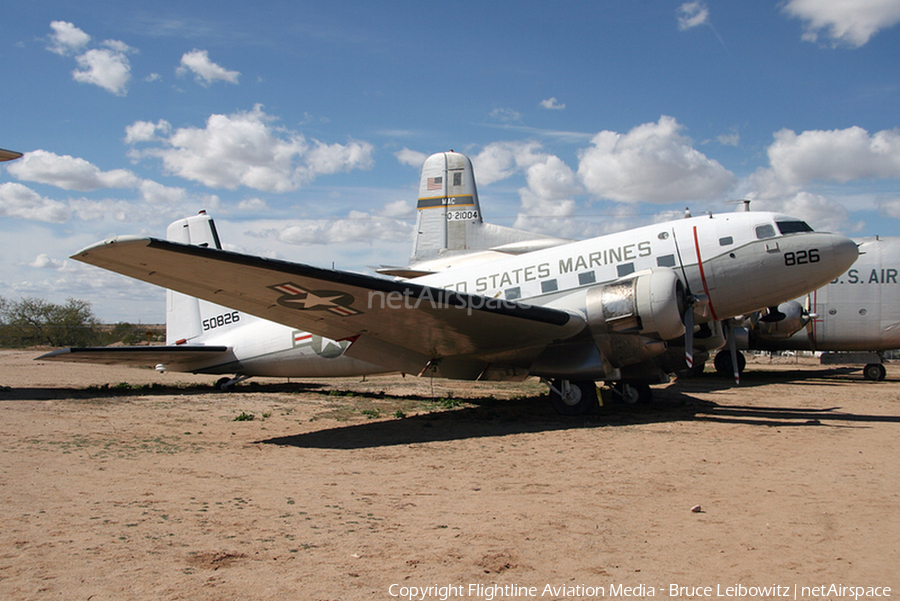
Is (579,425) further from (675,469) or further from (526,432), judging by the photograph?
(675,469)

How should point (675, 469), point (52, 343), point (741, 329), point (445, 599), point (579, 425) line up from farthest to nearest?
point (52, 343) → point (741, 329) → point (579, 425) → point (675, 469) → point (445, 599)

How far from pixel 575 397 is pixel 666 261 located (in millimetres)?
2782

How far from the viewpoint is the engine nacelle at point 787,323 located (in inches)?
714

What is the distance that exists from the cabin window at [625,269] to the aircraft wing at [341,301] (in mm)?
1223

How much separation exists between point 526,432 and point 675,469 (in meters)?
2.76

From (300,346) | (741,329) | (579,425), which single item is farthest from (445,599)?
(741,329)

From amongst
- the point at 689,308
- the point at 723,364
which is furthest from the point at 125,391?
the point at 723,364

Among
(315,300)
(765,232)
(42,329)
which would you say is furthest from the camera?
(42,329)

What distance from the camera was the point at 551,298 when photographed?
1001 cm

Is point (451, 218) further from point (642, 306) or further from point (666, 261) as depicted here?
point (642, 306)

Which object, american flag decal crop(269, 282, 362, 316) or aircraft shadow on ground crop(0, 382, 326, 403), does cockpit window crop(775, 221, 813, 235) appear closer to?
american flag decal crop(269, 282, 362, 316)

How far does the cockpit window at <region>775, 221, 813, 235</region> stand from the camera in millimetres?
9305

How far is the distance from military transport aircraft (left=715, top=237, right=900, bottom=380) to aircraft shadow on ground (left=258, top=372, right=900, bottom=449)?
833 centimetres

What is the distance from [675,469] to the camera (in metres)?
5.72
